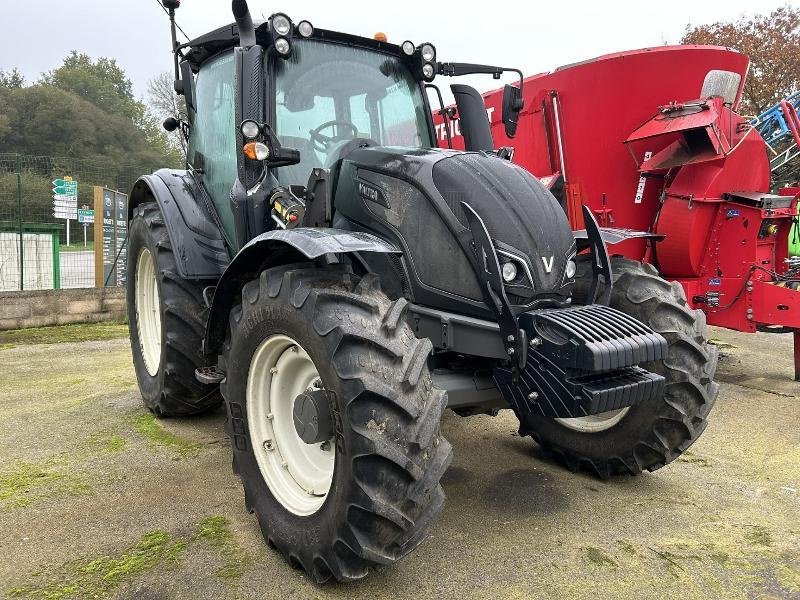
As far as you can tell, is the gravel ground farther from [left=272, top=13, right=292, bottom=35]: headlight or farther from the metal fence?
the metal fence

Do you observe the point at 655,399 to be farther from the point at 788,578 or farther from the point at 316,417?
the point at 316,417

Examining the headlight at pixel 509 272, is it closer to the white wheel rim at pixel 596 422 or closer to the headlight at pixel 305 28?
the white wheel rim at pixel 596 422

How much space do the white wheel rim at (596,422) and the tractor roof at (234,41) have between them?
7.86 ft

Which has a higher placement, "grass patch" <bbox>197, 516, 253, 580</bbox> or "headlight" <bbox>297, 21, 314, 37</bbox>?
"headlight" <bbox>297, 21, 314, 37</bbox>

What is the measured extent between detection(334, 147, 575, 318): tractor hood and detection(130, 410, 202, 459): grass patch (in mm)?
1937

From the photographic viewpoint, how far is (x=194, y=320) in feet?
13.7

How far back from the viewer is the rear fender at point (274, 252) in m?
2.61

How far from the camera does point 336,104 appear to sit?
12.0ft

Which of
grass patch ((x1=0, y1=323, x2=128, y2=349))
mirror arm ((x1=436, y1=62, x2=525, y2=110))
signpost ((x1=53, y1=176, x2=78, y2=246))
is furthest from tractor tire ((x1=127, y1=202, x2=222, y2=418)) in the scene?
signpost ((x1=53, y1=176, x2=78, y2=246))

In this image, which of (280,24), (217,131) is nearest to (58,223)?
(217,131)

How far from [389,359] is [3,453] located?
9.71 ft

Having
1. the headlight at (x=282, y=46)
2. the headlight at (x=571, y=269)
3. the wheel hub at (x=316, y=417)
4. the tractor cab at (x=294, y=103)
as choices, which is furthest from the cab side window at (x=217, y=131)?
the headlight at (x=571, y=269)

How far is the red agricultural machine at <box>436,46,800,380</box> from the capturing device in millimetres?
5812

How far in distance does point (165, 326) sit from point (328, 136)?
1.62m
